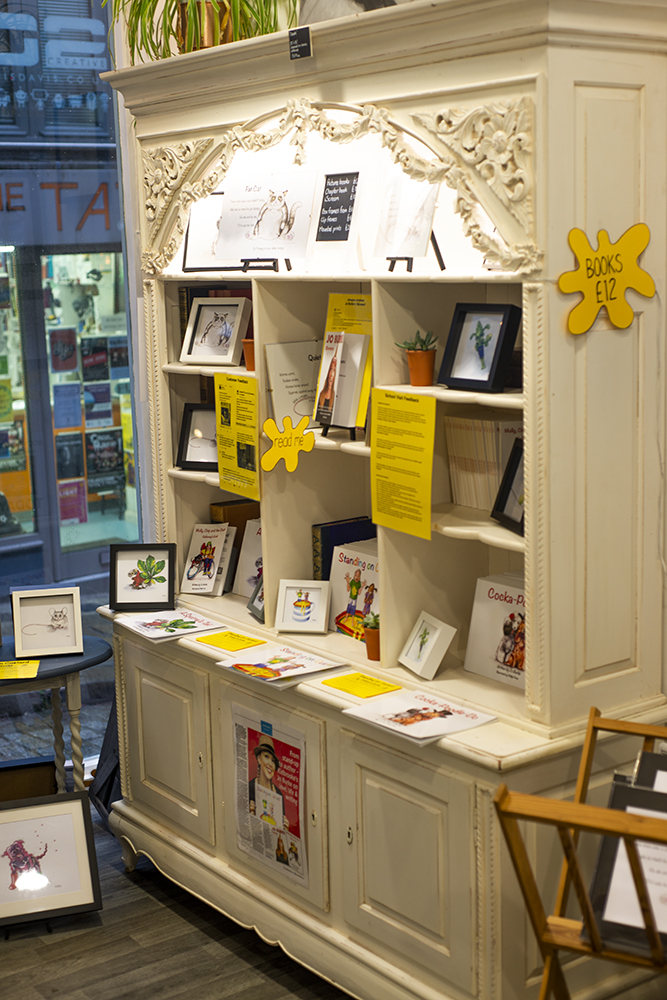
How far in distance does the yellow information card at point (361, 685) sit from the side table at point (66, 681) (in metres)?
1.02

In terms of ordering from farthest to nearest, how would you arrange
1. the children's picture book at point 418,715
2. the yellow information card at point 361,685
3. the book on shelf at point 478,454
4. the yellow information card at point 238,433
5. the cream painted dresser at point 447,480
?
the yellow information card at point 238,433 < the yellow information card at point 361,685 < the book on shelf at point 478,454 < the children's picture book at point 418,715 < the cream painted dresser at point 447,480

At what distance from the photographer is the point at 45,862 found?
3.42m

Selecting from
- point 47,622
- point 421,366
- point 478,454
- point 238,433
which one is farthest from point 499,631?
point 47,622

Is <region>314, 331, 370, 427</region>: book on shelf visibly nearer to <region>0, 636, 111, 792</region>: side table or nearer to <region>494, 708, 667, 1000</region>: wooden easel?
<region>0, 636, 111, 792</region>: side table

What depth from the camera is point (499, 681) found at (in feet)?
9.38

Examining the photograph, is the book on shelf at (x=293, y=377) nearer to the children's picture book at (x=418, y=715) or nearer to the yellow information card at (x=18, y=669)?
the children's picture book at (x=418, y=715)

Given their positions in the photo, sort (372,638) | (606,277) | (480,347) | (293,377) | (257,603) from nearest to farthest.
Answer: (606,277) → (480,347) → (372,638) → (293,377) → (257,603)

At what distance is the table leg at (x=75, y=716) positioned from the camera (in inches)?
142

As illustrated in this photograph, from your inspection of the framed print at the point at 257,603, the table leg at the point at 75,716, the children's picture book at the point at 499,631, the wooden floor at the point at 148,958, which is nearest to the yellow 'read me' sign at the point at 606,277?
the children's picture book at the point at 499,631

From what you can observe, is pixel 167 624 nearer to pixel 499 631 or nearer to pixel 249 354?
pixel 249 354

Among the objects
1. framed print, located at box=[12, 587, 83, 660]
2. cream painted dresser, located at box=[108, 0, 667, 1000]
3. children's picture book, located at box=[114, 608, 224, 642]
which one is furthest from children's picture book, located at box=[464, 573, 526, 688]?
framed print, located at box=[12, 587, 83, 660]

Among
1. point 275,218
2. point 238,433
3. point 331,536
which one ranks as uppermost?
point 275,218

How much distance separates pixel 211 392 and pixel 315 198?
1.01m

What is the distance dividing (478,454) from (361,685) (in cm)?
69
